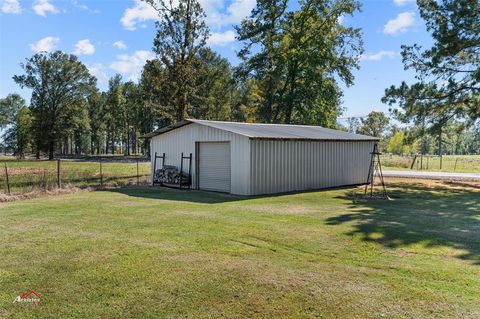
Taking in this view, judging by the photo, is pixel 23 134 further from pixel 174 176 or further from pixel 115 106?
pixel 174 176

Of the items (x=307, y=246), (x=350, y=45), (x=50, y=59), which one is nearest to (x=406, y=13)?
(x=350, y=45)

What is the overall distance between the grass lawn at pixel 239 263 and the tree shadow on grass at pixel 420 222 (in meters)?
0.04

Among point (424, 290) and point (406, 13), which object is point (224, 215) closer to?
point (424, 290)

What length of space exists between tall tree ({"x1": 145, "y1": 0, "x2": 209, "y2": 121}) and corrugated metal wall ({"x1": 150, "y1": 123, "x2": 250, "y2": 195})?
5.82m

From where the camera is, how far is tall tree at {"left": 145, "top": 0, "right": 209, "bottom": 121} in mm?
21547

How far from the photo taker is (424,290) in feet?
13.9

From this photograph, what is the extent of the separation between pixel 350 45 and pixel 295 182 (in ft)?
63.5

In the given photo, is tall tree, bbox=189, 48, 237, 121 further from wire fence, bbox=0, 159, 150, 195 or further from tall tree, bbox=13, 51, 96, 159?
wire fence, bbox=0, 159, 150, 195

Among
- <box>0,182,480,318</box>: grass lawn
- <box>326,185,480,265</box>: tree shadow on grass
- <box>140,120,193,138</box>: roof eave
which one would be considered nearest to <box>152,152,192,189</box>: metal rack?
<box>140,120,193,138</box>: roof eave

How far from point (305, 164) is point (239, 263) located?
1009cm

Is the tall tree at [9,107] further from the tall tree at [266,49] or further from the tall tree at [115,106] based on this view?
the tall tree at [266,49]

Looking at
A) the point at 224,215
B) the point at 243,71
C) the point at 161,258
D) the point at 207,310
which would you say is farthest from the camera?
the point at 243,71

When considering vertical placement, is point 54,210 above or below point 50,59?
below

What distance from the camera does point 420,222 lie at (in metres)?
8.27
